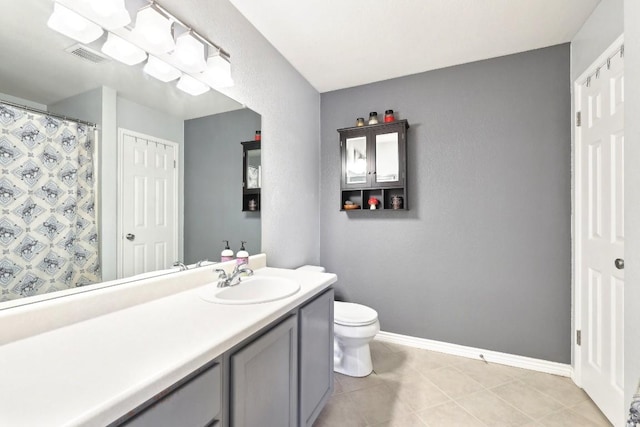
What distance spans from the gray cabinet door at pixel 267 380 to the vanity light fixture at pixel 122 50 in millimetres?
1292

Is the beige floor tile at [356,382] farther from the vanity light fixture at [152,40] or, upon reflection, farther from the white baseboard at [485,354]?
the vanity light fixture at [152,40]

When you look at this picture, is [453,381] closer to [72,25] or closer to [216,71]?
[216,71]

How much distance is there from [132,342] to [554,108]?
2862 millimetres

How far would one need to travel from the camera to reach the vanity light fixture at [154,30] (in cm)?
124

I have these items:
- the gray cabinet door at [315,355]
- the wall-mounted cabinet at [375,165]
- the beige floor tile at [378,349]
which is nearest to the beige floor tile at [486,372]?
the beige floor tile at [378,349]

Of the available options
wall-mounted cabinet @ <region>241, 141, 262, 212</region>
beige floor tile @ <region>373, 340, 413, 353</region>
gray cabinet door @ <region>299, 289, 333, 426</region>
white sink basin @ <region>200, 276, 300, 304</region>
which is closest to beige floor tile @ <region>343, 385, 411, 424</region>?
Result: gray cabinet door @ <region>299, 289, 333, 426</region>

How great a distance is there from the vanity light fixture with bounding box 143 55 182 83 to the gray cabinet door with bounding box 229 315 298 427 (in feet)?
4.25

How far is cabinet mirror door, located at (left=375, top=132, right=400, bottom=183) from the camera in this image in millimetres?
2502

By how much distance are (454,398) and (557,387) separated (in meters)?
0.76

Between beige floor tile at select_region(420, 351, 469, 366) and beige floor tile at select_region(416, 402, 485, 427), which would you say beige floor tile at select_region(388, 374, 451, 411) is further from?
beige floor tile at select_region(420, 351, 469, 366)

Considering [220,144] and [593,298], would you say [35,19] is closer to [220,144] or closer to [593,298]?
[220,144]

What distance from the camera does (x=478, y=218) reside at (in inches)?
90.8

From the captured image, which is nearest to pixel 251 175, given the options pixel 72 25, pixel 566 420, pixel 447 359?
pixel 72 25

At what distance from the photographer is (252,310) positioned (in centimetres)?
108
